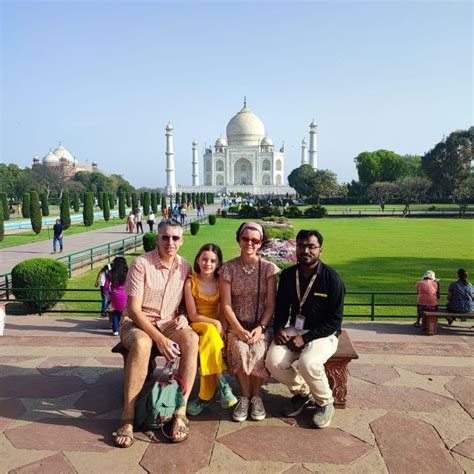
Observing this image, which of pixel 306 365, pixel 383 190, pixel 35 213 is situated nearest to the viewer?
pixel 306 365

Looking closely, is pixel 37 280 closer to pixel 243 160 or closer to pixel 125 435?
pixel 125 435

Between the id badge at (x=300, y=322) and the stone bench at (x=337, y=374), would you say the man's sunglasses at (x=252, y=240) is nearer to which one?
the id badge at (x=300, y=322)

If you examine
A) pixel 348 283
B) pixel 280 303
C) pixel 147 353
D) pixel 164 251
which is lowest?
pixel 348 283

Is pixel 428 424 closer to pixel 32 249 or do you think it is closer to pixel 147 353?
pixel 147 353

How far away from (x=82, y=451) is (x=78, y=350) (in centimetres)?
199

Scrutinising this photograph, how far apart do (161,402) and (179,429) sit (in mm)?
197

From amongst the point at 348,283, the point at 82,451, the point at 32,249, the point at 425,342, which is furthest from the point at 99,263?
the point at 82,451

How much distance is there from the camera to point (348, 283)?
9.57 meters

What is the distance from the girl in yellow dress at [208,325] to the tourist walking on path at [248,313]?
9 cm

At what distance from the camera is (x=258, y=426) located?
3.07 meters

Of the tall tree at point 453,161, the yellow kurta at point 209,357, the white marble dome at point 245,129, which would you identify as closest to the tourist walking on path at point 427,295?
the yellow kurta at point 209,357

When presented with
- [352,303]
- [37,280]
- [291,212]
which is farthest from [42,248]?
[291,212]

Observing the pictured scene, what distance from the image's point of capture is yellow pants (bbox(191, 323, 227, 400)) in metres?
3.13

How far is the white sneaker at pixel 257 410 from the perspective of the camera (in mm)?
3135
